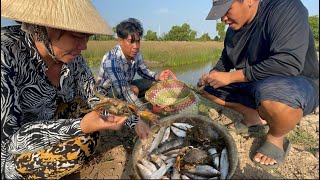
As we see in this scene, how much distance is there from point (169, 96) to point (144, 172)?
1655 mm

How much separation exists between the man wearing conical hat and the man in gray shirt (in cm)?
172

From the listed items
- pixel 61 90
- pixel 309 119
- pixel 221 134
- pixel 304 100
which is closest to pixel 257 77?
pixel 304 100

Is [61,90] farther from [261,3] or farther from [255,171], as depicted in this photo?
[261,3]

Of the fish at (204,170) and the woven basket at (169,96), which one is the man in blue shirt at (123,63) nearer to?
the woven basket at (169,96)

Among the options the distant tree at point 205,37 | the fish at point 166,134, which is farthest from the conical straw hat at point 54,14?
the distant tree at point 205,37

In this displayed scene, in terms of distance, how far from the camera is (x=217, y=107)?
16.9 ft

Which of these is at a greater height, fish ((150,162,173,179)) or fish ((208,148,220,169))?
fish ((208,148,220,169))

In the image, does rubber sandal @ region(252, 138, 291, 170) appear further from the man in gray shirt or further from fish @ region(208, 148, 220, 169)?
fish @ region(208, 148, 220, 169)

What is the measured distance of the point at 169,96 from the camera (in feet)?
13.2

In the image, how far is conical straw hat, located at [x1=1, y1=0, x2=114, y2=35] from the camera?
7.32 feet

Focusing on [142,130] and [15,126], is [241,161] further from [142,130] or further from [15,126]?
[15,126]

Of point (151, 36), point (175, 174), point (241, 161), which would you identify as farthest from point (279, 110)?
point (151, 36)

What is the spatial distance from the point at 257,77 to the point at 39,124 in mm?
2444

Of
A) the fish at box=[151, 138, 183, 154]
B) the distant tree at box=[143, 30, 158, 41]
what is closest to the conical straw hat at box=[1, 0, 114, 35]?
the fish at box=[151, 138, 183, 154]
